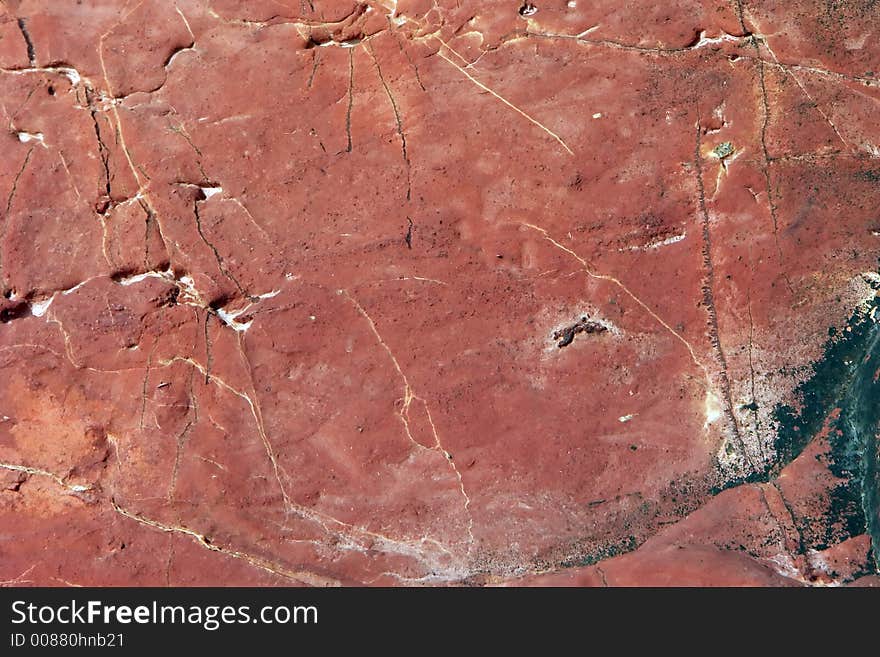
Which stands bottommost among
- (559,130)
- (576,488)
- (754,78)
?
(576,488)

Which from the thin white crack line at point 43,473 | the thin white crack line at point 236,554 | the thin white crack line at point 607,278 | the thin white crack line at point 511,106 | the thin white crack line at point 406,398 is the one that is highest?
the thin white crack line at point 511,106

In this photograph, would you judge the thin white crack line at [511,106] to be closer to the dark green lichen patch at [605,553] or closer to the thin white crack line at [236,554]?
the dark green lichen patch at [605,553]

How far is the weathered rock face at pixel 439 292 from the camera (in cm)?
427

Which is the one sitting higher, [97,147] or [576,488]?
[97,147]

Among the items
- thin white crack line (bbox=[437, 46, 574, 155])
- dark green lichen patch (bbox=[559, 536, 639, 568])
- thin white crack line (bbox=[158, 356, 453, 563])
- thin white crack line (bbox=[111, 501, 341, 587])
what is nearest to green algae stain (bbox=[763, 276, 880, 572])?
dark green lichen patch (bbox=[559, 536, 639, 568])

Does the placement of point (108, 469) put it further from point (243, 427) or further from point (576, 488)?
point (576, 488)

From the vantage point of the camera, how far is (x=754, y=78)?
14.3 feet

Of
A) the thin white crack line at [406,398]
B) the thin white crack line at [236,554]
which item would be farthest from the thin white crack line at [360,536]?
the thin white crack line at [406,398]

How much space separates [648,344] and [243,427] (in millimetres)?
3033

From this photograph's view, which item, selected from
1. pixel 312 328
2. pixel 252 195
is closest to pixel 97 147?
pixel 252 195

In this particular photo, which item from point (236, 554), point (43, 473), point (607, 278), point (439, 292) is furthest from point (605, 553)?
point (43, 473)

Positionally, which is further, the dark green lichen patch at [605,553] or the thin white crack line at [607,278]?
the dark green lichen patch at [605,553]

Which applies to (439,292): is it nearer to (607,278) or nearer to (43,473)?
(607,278)

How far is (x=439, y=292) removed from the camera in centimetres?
426
